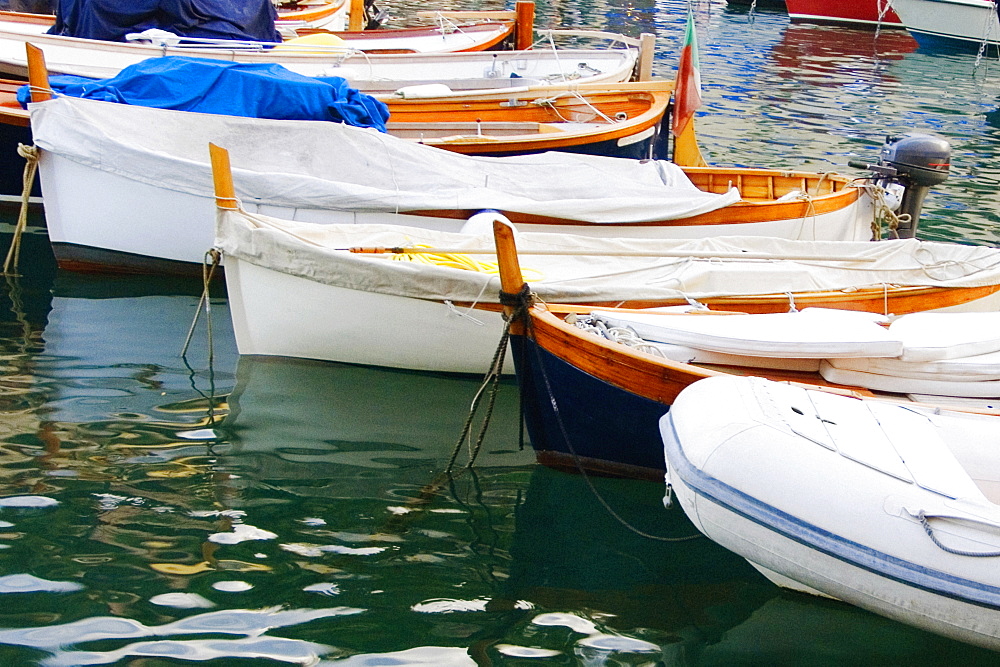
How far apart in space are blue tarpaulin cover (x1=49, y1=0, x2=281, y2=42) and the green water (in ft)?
16.5

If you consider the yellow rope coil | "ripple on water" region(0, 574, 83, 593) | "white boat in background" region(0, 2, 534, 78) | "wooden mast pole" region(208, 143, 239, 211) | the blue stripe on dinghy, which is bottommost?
"ripple on water" region(0, 574, 83, 593)

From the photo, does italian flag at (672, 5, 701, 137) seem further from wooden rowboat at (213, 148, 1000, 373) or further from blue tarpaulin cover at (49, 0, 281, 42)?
blue tarpaulin cover at (49, 0, 281, 42)

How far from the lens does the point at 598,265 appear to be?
21.2 feet

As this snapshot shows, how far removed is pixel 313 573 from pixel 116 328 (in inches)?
138

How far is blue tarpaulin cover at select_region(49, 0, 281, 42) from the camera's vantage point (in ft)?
37.1

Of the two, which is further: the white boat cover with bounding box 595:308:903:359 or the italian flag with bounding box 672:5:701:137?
the italian flag with bounding box 672:5:701:137

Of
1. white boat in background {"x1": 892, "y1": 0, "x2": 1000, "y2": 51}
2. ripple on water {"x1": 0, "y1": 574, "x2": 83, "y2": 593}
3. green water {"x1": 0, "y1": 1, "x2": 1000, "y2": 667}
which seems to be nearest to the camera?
green water {"x1": 0, "y1": 1, "x2": 1000, "y2": 667}

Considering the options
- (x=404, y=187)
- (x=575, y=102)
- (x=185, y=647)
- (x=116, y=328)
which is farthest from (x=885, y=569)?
(x=575, y=102)

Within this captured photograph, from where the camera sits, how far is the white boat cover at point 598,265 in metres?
5.92

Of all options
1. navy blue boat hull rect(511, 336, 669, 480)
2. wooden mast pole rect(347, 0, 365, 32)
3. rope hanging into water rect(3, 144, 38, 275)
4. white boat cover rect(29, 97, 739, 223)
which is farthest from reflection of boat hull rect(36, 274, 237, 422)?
wooden mast pole rect(347, 0, 365, 32)

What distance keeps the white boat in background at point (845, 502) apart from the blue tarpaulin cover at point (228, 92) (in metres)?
4.98

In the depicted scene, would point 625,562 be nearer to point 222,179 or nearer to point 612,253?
point 612,253

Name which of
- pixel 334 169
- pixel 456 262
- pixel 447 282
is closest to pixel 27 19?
pixel 334 169

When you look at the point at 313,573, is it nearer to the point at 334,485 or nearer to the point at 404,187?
the point at 334,485
